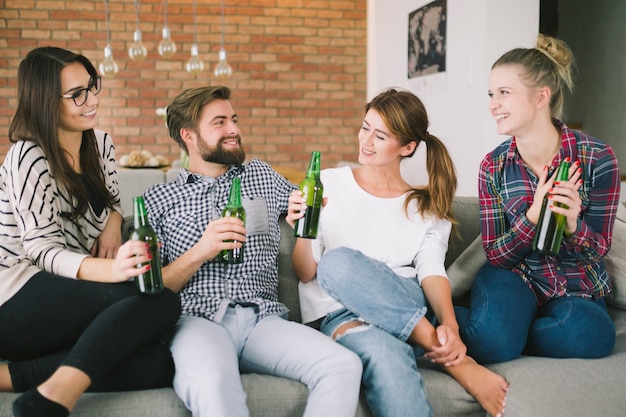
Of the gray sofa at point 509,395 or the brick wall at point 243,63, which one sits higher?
the brick wall at point 243,63

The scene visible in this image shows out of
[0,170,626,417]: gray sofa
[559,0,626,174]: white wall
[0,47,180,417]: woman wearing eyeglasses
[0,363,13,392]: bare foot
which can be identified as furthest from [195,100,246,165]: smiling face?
[559,0,626,174]: white wall

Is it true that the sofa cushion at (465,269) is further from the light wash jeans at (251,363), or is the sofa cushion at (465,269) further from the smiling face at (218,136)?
the smiling face at (218,136)

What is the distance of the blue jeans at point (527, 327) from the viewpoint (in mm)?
1668

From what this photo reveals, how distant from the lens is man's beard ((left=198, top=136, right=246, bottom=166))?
198cm

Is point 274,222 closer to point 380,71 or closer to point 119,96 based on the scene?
point 380,71

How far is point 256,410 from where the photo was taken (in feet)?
5.00

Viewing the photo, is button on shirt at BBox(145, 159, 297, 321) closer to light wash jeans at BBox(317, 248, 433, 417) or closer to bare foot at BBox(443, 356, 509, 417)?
light wash jeans at BBox(317, 248, 433, 417)

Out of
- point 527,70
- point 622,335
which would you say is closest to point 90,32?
point 527,70

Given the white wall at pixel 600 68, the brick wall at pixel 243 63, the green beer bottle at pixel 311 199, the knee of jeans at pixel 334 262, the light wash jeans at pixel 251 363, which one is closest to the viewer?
the light wash jeans at pixel 251 363

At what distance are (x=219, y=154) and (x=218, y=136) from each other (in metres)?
0.06

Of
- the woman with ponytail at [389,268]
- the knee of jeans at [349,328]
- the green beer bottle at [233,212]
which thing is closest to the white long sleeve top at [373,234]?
the woman with ponytail at [389,268]

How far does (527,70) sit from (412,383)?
98 cm

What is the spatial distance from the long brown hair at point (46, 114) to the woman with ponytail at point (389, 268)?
60cm

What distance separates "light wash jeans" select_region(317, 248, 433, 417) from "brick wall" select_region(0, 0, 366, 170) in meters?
4.72
